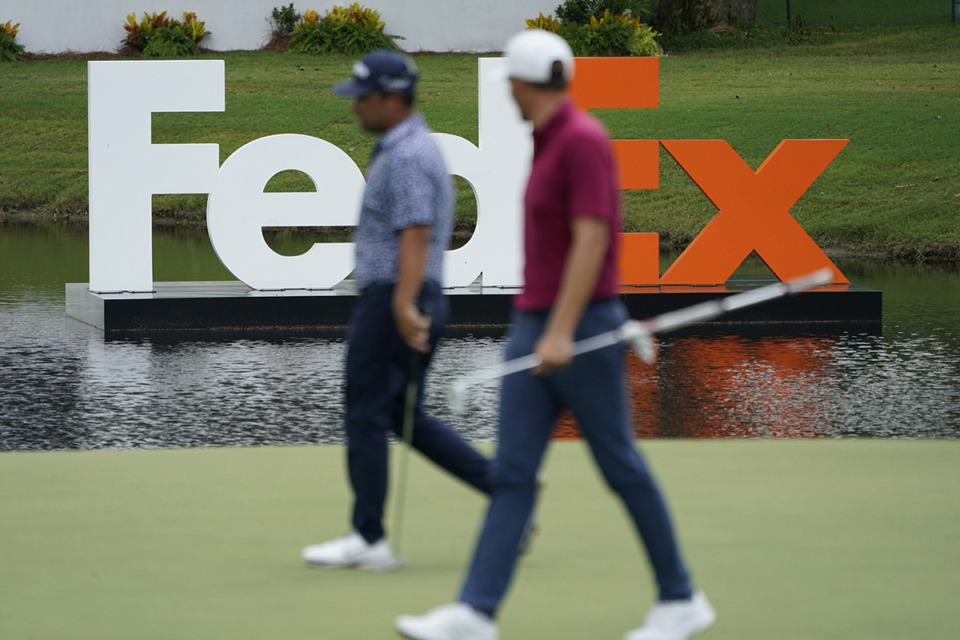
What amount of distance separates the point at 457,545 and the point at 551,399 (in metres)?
1.41

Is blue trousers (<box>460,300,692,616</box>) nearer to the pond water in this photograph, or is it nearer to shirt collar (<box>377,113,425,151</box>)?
shirt collar (<box>377,113,425,151</box>)

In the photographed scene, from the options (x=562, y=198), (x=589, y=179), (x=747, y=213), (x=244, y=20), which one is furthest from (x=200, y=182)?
(x=244, y=20)

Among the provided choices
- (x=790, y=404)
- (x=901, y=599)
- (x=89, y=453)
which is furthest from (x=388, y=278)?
(x=790, y=404)

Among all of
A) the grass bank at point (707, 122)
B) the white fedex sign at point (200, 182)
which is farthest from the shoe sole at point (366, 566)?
the grass bank at point (707, 122)

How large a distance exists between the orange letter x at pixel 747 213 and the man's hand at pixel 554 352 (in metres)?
9.30

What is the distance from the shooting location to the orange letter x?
13.4 metres

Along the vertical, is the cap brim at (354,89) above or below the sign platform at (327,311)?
above

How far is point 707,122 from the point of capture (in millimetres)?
25234

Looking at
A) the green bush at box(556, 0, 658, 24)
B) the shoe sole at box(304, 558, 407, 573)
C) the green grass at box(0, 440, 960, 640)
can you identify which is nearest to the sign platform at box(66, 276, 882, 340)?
the green grass at box(0, 440, 960, 640)

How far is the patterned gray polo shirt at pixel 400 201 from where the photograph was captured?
5062 mm

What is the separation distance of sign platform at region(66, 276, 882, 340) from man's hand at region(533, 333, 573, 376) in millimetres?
8189

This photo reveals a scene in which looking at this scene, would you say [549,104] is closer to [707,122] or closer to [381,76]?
[381,76]

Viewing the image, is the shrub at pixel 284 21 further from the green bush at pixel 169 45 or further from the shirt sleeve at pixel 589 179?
the shirt sleeve at pixel 589 179

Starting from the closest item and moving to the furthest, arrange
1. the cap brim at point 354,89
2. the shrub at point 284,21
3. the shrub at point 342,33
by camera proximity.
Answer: the cap brim at point 354,89 → the shrub at point 342,33 → the shrub at point 284,21
